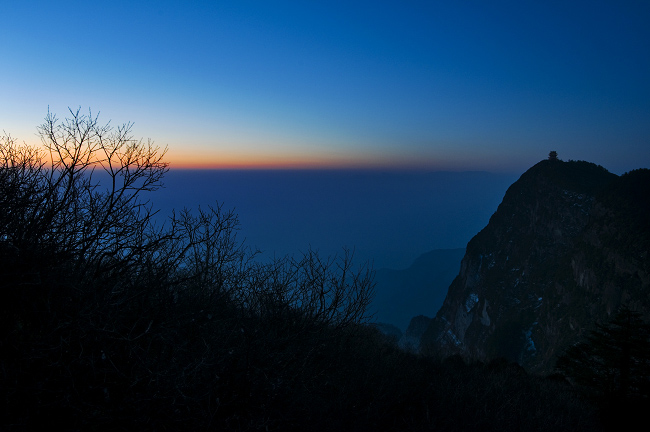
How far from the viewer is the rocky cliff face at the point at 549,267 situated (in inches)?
2493

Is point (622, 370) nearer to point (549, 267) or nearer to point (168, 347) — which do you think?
point (168, 347)

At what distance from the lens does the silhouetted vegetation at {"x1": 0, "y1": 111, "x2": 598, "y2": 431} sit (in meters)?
5.03

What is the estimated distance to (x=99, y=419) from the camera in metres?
4.80

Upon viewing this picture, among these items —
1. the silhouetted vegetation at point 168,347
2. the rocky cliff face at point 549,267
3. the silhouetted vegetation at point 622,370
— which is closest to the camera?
the silhouetted vegetation at point 168,347

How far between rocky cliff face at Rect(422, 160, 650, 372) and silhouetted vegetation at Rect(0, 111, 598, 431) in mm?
36782

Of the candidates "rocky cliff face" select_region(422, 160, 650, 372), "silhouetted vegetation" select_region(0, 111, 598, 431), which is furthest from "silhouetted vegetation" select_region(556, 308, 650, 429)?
"rocky cliff face" select_region(422, 160, 650, 372)

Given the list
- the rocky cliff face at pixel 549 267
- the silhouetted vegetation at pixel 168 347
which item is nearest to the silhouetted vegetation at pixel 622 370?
the silhouetted vegetation at pixel 168 347

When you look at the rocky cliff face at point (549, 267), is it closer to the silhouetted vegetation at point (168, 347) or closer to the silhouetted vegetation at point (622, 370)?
the silhouetted vegetation at point (622, 370)

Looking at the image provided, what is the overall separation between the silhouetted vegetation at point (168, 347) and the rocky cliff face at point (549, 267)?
3678 cm

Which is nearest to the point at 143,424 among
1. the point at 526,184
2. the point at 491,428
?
the point at 491,428

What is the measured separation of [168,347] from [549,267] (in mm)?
106421

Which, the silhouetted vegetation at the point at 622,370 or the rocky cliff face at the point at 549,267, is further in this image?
the rocky cliff face at the point at 549,267

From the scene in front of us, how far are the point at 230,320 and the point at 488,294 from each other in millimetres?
108476

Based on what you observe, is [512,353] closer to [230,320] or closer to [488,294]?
[488,294]
